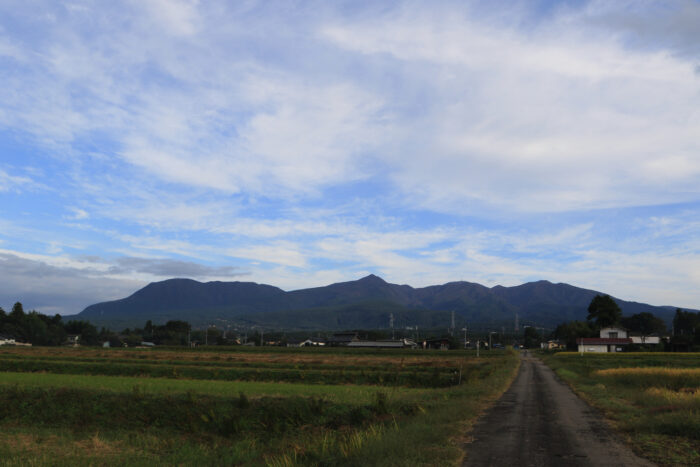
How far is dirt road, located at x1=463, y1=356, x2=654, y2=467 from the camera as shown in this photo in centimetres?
1471

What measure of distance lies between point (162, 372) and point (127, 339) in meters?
165

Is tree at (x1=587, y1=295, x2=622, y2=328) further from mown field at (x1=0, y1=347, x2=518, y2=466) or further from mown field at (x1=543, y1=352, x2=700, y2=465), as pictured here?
mown field at (x1=0, y1=347, x2=518, y2=466)

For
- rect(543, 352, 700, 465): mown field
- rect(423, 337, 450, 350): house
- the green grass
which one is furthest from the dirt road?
rect(423, 337, 450, 350): house

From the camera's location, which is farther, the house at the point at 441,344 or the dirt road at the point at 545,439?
the house at the point at 441,344

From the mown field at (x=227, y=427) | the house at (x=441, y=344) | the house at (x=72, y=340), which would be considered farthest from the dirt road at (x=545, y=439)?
the house at (x=72, y=340)

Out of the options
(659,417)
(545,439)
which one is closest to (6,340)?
(545,439)

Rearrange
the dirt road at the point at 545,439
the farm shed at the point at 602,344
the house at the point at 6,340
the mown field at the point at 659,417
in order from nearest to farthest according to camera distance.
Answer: the dirt road at the point at 545,439, the mown field at the point at 659,417, the farm shed at the point at 602,344, the house at the point at 6,340

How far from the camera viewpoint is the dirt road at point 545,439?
14.7 m

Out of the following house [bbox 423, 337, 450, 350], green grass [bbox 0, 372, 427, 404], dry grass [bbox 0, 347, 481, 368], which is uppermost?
green grass [bbox 0, 372, 427, 404]

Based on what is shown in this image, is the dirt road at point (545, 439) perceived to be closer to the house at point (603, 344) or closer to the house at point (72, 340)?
the house at point (603, 344)

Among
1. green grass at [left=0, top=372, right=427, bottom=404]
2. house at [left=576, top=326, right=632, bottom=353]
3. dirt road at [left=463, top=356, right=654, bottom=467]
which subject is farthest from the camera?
house at [left=576, top=326, right=632, bottom=353]

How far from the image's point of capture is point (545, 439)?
17.9 meters

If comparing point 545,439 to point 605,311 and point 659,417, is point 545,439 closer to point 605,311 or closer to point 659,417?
point 659,417

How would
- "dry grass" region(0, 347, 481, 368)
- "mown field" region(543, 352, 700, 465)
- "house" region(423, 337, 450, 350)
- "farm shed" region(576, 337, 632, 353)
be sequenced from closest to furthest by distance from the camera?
"mown field" region(543, 352, 700, 465)
"dry grass" region(0, 347, 481, 368)
"farm shed" region(576, 337, 632, 353)
"house" region(423, 337, 450, 350)
